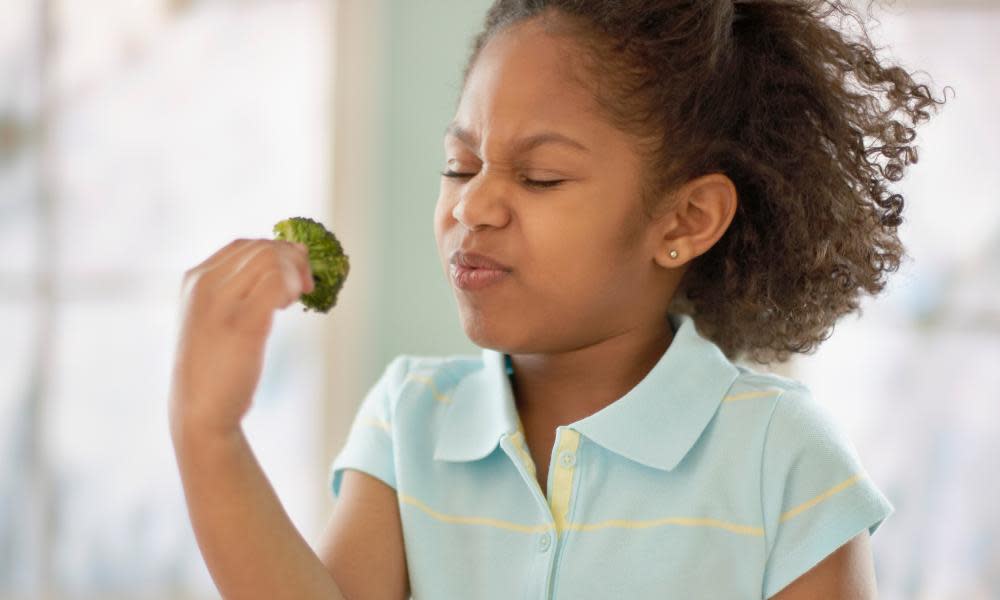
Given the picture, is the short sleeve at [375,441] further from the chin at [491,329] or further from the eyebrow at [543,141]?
the eyebrow at [543,141]

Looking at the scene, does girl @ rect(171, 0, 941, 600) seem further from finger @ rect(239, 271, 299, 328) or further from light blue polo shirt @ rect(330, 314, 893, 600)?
finger @ rect(239, 271, 299, 328)

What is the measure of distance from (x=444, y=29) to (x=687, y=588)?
2361 mm

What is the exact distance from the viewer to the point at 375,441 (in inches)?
56.6

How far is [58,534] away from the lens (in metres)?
3.16

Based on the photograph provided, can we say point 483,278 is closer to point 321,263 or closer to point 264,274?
point 321,263

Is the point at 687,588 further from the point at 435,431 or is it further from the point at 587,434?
the point at 435,431

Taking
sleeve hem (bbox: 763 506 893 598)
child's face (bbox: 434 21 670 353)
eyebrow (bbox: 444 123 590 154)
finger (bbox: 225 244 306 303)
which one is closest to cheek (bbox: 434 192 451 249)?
child's face (bbox: 434 21 670 353)

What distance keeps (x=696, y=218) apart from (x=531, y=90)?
0.87 feet

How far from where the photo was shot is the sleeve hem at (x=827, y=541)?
122 centimetres

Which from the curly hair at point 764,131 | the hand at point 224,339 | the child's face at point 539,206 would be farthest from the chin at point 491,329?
the hand at point 224,339

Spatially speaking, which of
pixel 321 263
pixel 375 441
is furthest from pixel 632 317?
pixel 321 263

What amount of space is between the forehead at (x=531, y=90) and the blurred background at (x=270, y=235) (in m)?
1.63

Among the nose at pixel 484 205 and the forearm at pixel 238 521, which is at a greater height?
the nose at pixel 484 205

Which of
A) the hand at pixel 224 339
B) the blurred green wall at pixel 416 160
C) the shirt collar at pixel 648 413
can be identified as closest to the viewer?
the hand at pixel 224 339
